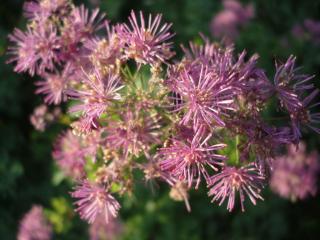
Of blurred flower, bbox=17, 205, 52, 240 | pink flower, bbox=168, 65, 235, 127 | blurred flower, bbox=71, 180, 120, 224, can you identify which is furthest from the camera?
blurred flower, bbox=17, 205, 52, 240

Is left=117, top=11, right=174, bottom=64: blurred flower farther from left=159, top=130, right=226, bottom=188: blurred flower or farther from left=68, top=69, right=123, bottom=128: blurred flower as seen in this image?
left=159, top=130, right=226, bottom=188: blurred flower

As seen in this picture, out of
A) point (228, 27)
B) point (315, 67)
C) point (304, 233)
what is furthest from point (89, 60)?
point (304, 233)

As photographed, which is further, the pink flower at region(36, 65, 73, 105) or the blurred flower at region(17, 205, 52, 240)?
the blurred flower at region(17, 205, 52, 240)

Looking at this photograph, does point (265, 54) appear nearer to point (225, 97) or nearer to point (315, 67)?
point (315, 67)

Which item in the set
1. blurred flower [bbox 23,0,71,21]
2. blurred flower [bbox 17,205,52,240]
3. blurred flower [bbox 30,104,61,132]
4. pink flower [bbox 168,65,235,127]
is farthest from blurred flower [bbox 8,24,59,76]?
blurred flower [bbox 17,205,52,240]

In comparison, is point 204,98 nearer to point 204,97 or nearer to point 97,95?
point 204,97

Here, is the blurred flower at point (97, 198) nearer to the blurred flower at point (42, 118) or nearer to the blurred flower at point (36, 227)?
the blurred flower at point (42, 118)
